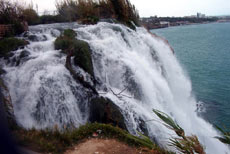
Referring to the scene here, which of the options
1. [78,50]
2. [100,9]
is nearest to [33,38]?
[78,50]

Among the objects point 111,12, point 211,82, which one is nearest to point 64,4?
point 111,12

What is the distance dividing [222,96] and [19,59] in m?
13.1

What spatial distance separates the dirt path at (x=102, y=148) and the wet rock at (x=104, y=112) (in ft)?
4.79

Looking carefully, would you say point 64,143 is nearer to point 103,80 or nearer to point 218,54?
point 103,80

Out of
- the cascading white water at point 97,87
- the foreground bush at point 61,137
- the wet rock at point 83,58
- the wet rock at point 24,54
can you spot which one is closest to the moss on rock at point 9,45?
the cascading white water at point 97,87

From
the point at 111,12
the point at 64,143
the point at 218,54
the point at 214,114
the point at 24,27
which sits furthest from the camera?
A: the point at 218,54

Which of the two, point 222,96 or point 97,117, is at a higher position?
point 97,117

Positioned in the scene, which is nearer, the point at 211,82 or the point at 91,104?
the point at 91,104

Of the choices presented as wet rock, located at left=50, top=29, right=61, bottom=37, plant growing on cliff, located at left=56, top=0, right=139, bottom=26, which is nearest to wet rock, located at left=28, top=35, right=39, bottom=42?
wet rock, located at left=50, top=29, right=61, bottom=37

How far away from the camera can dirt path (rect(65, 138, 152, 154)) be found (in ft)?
14.5

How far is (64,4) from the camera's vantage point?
16.5 metres

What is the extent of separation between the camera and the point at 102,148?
180 inches

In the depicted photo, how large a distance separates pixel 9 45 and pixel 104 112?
4.01 metres

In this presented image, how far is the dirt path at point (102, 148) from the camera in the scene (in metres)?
4.42
